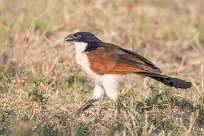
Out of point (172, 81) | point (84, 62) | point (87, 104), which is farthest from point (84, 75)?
point (172, 81)

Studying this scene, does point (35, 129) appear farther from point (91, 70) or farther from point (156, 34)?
point (156, 34)

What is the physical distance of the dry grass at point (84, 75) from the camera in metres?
4.54

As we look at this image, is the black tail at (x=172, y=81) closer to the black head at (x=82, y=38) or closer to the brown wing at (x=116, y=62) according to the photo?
the brown wing at (x=116, y=62)

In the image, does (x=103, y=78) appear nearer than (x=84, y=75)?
Yes

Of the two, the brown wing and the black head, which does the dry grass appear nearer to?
the brown wing

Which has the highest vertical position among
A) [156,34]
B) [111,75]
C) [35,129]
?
[156,34]

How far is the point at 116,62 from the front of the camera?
4.66 metres

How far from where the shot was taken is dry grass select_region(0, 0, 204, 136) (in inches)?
179

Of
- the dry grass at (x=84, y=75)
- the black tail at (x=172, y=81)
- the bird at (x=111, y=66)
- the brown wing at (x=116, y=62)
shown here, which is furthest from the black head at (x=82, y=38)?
the black tail at (x=172, y=81)

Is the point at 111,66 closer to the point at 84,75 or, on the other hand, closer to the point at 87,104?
the point at 87,104

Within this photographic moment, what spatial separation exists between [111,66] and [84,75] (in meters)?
1.47

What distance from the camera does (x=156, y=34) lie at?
7809mm

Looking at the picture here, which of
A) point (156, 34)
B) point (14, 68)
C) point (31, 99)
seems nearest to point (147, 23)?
point (156, 34)

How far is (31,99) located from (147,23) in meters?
3.27
